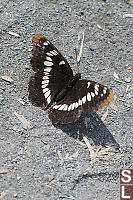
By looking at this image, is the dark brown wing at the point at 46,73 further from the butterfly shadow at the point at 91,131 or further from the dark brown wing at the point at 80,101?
the butterfly shadow at the point at 91,131

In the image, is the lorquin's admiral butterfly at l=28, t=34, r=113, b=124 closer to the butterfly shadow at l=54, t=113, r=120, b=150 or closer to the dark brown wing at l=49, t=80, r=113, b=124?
the dark brown wing at l=49, t=80, r=113, b=124

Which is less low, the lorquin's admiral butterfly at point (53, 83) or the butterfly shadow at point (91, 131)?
the lorquin's admiral butterfly at point (53, 83)

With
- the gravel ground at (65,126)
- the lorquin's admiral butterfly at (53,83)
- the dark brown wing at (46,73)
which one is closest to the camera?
the gravel ground at (65,126)

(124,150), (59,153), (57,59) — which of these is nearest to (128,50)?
(57,59)

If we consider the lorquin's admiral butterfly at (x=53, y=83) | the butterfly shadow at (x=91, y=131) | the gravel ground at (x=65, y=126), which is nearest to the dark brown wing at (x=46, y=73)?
the lorquin's admiral butterfly at (x=53, y=83)

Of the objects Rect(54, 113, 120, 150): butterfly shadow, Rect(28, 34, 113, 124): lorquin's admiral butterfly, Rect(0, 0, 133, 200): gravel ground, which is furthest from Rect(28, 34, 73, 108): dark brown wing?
Rect(54, 113, 120, 150): butterfly shadow

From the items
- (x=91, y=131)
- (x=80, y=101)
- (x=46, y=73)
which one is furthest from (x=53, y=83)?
(x=91, y=131)

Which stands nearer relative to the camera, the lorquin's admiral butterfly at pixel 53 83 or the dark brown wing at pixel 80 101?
the dark brown wing at pixel 80 101

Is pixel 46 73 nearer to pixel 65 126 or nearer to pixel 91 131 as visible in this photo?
pixel 65 126
